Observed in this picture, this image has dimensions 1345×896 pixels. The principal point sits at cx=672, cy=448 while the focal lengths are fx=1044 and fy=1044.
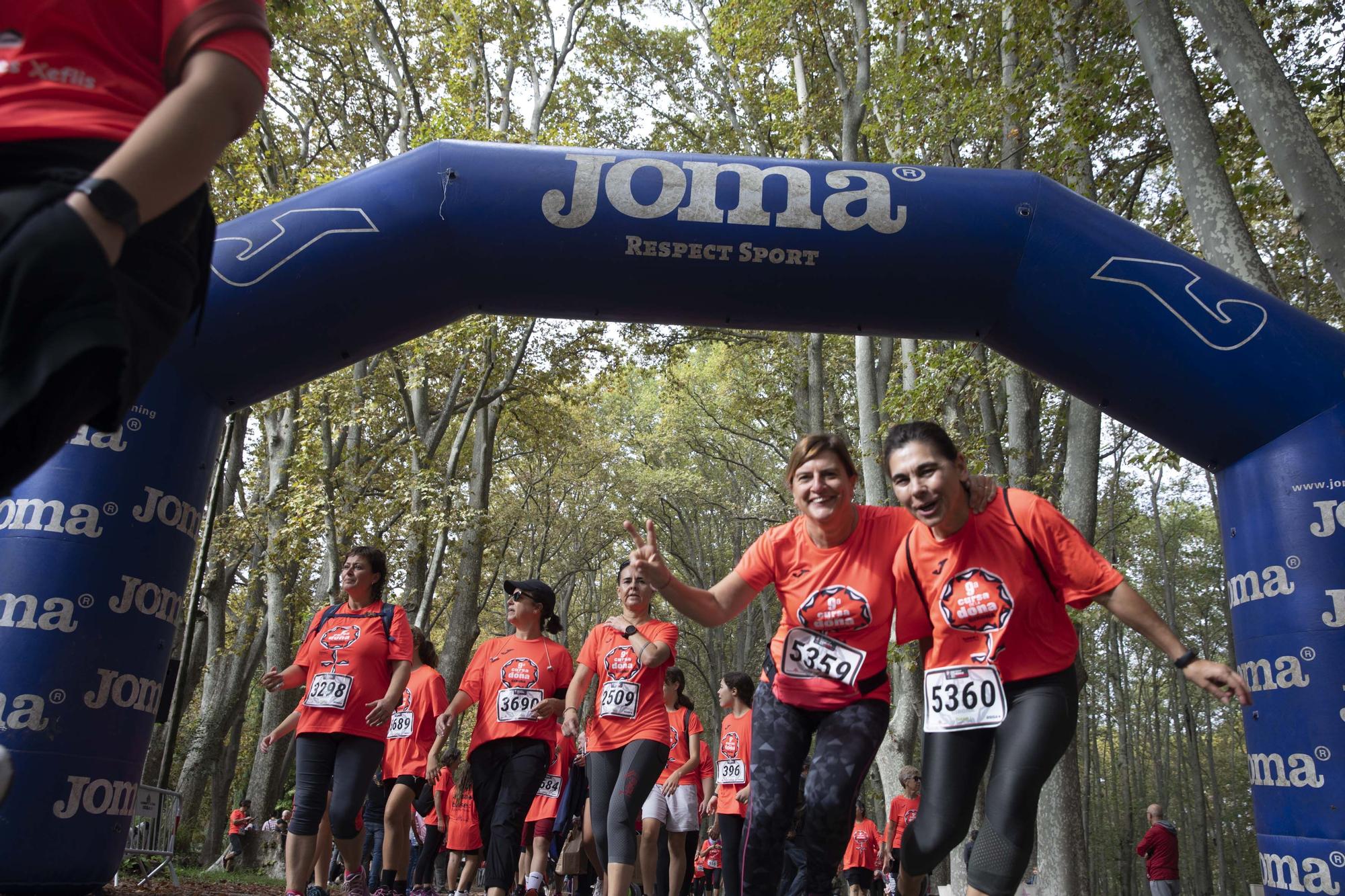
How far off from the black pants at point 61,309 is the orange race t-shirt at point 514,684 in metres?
5.24

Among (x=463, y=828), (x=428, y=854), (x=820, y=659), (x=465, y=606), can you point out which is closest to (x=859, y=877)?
(x=463, y=828)

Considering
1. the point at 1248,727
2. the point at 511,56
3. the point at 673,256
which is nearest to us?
the point at 1248,727

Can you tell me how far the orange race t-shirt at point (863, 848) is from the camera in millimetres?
14047

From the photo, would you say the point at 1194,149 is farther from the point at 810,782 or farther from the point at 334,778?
the point at 334,778

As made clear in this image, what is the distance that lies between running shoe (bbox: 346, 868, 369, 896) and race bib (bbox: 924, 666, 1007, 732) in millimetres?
4060

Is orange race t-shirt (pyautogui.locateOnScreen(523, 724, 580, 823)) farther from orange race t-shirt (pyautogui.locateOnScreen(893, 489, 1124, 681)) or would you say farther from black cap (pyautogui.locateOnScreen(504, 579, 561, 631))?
orange race t-shirt (pyautogui.locateOnScreen(893, 489, 1124, 681))

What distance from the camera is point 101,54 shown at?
1646 millimetres

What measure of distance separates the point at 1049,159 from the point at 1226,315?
20.0 ft

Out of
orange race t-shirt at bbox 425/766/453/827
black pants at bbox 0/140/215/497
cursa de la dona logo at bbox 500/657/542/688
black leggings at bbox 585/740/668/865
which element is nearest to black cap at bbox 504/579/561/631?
cursa de la dona logo at bbox 500/657/542/688

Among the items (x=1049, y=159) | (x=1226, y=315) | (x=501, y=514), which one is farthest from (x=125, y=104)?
(x=501, y=514)

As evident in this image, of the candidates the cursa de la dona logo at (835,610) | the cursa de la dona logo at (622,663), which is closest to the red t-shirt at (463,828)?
the cursa de la dona logo at (622,663)

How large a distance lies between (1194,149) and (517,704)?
5806 mm

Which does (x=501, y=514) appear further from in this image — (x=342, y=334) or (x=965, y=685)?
(x=965, y=685)

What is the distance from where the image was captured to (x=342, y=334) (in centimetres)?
559
